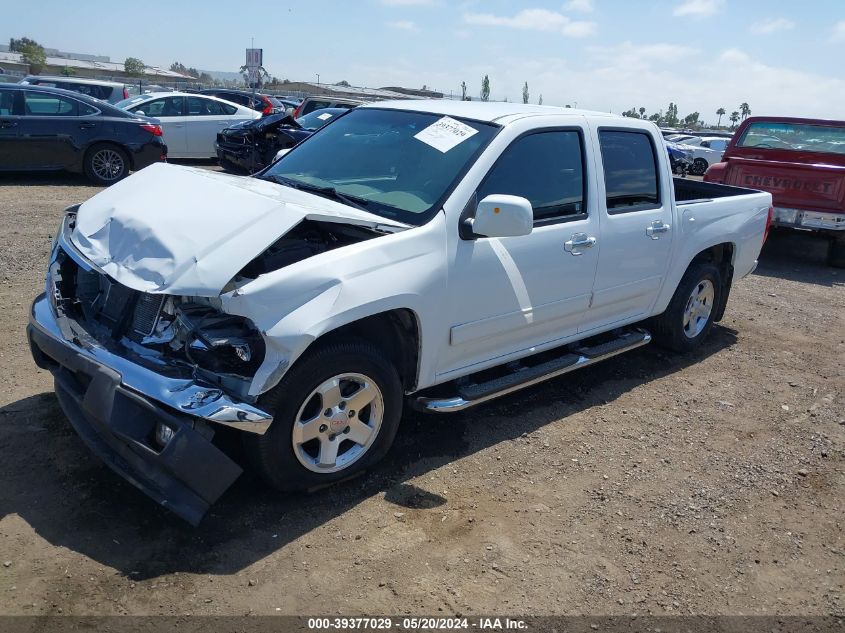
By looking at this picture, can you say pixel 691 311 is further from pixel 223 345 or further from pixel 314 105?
pixel 314 105

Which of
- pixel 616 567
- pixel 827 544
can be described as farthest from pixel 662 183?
pixel 616 567

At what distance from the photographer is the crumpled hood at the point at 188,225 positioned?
123 inches

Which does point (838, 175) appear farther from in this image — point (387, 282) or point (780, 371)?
point (387, 282)

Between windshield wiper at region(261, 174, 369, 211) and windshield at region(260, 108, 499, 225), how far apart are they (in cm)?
1

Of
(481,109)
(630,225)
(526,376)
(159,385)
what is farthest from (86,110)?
(159,385)

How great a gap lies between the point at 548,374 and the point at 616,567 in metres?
1.48

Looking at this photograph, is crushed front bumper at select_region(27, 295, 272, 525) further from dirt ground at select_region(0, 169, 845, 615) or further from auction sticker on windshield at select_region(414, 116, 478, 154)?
auction sticker on windshield at select_region(414, 116, 478, 154)

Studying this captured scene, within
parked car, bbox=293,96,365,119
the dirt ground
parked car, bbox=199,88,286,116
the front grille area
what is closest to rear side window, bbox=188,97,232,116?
parked car, bbox=293,96,365,119

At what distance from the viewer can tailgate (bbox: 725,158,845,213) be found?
32.3 ft

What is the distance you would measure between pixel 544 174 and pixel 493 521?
Answer: 2.08 m

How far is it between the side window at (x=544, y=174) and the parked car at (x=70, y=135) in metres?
9.37

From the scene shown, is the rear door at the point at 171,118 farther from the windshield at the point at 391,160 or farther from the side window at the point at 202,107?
the windshield at the point at 391,160

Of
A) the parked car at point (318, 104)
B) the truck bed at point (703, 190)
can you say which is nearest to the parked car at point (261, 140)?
the parked car at point (318, 104)

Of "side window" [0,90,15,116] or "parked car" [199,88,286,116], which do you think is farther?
"parked car" [199,88,286,116]
